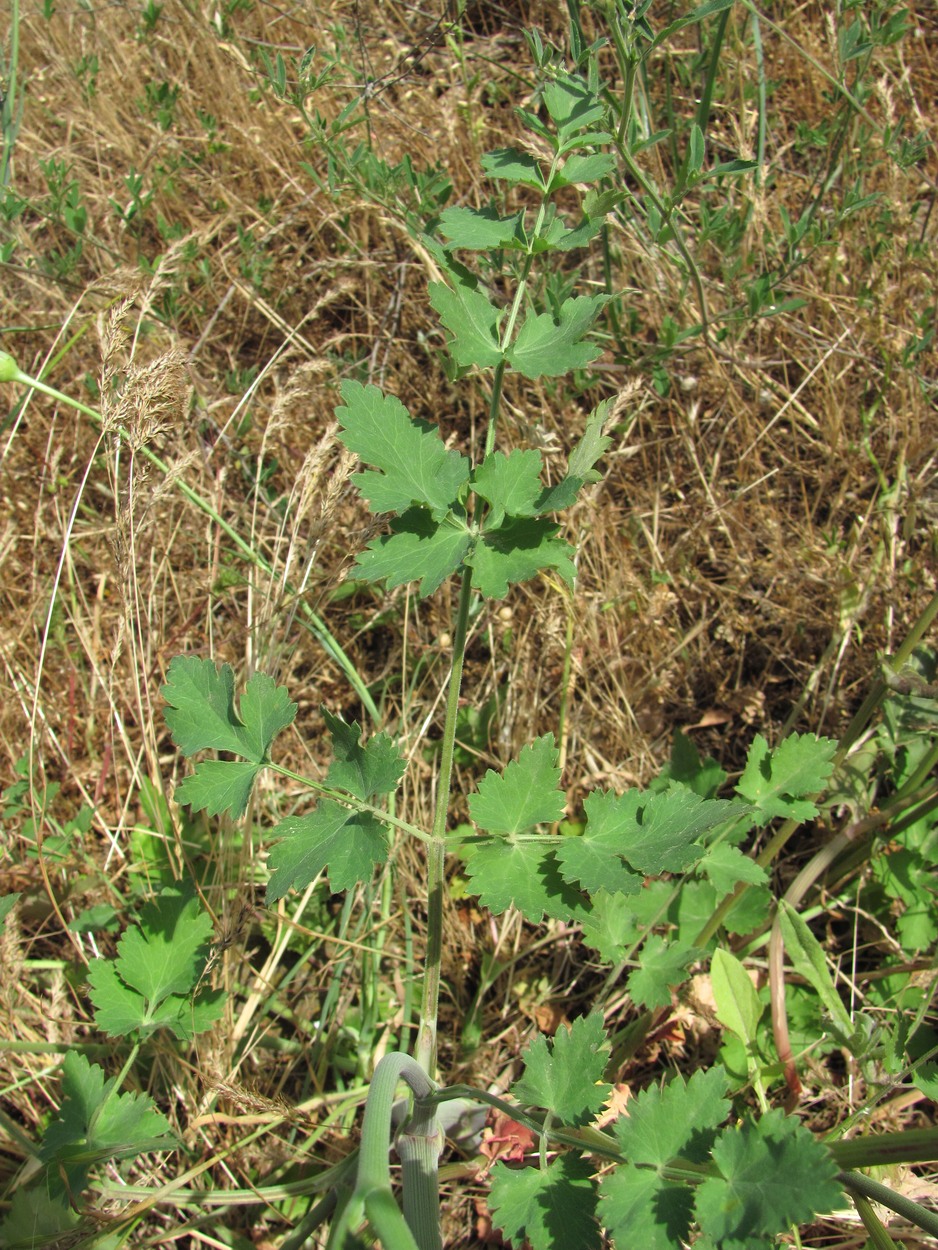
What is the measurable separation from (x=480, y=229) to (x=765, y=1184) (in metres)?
1.58

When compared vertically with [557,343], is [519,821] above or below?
below

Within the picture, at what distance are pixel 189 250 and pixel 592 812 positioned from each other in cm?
237

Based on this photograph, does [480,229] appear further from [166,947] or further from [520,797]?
[166,947]

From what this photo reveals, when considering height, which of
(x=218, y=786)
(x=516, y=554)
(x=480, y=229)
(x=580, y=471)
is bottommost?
(x=218, y=786)

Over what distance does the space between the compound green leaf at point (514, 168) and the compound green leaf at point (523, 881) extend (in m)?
1.17

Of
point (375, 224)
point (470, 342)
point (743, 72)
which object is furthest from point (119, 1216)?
point (743, 72)

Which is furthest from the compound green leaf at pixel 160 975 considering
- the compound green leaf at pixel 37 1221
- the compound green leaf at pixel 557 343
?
the compound green leaf at pixel 557 343

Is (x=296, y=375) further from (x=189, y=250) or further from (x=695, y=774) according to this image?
(x=695, y=774)

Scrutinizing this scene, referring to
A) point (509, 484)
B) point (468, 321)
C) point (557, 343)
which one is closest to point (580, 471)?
point (509, 484)

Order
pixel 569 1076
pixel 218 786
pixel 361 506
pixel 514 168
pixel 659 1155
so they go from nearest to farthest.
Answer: pixel 659 1155, pixel 569 1076, pixel 218 786, pixel 514 168, pixel 361 506

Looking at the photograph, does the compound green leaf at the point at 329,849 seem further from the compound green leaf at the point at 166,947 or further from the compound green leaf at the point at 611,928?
the compound green leaf at the point at 611,928

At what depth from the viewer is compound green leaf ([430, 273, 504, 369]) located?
165 cm

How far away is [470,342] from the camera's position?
168cm

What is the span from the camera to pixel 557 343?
1.67 meters
